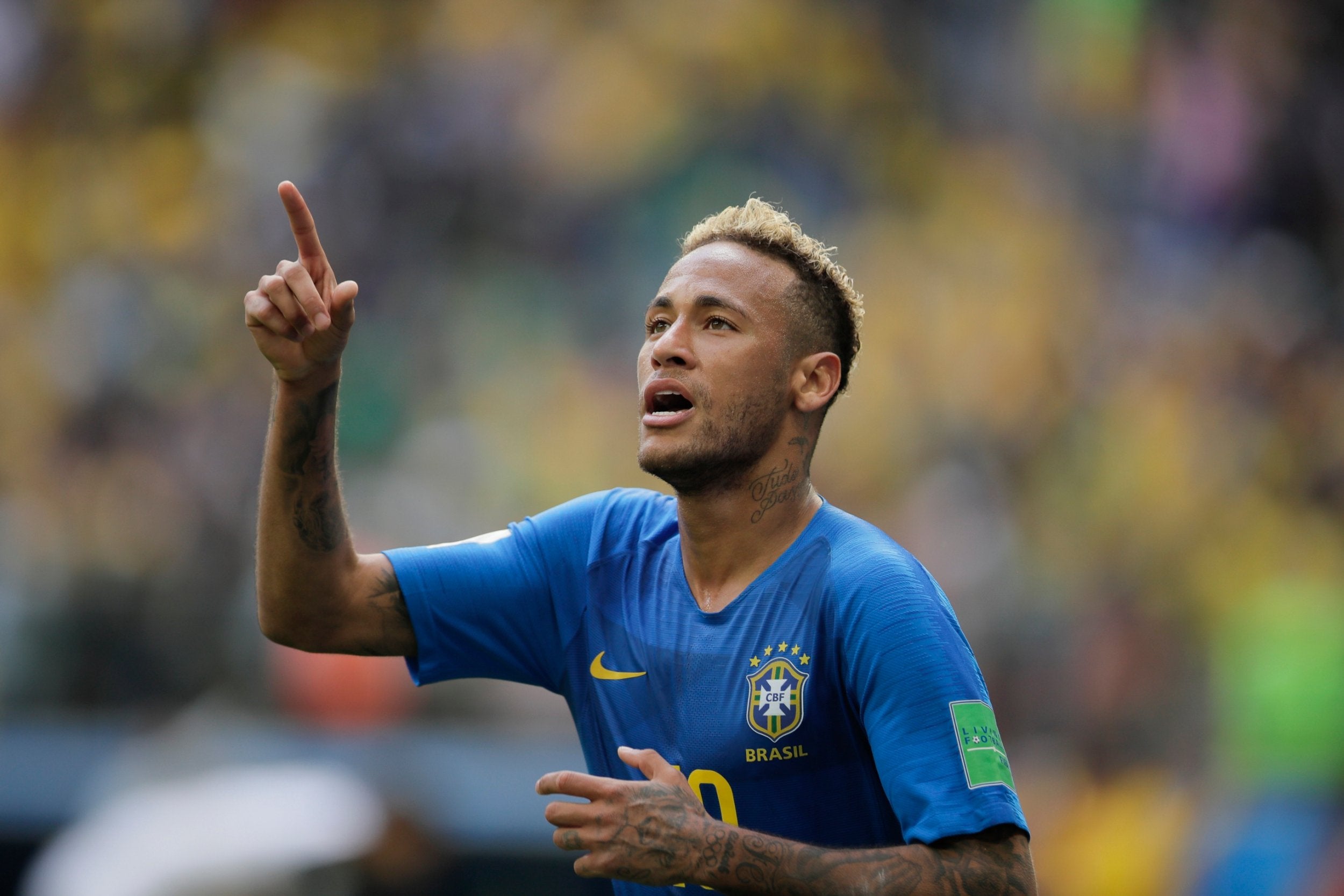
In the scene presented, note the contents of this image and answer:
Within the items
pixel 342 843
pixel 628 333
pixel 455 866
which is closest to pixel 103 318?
pixel 628 333

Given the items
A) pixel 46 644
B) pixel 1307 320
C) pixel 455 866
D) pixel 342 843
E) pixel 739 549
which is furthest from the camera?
pixel 1307 320

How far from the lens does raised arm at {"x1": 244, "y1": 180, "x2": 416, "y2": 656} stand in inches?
128

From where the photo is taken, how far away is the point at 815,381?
359 centimetres

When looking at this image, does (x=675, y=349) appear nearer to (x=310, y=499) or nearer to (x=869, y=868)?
(x=310, y=499)

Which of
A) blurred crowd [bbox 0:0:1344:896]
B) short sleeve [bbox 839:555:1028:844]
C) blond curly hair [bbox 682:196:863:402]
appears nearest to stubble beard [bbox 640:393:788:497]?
blond curly hair [bbox 682:196:863:402]

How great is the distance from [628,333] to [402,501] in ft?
8.20

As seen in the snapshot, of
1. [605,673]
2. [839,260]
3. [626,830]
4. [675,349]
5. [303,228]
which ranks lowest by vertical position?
[626,830]

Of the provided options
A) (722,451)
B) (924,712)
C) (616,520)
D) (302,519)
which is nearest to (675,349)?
(722,451)

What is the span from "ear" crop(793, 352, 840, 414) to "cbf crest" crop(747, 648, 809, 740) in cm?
69

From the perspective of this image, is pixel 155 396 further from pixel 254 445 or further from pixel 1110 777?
pixel 1110 777

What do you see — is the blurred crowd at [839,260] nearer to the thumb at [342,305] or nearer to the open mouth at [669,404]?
A: the open mouth at [669,404]

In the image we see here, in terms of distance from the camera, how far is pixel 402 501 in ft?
32.0

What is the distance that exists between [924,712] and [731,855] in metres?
0.48

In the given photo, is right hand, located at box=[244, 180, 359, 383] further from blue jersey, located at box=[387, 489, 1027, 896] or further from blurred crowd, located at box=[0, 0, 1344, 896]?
blurred crowd, located at box=[0, 0, 1344, 896]
